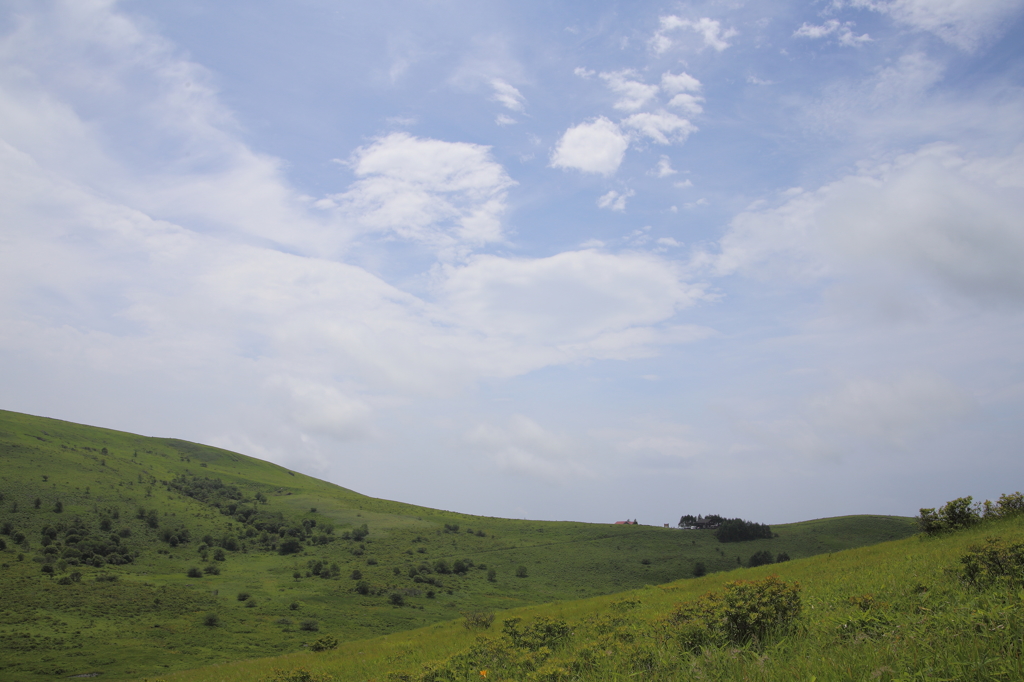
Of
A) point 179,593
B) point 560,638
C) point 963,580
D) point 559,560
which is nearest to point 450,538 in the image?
point 559,560

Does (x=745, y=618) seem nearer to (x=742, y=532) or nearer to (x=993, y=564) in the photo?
(x=993, y=564)

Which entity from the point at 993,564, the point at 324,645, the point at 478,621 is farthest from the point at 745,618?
the point at 324,645

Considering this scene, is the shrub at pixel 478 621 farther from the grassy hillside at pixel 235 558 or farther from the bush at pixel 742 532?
the bush at pixel 742 532

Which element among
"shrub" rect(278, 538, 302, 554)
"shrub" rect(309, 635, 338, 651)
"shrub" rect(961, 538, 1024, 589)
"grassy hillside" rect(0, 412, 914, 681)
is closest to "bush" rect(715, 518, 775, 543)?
"grassy hillside" rect(0, 412, 914, 681)

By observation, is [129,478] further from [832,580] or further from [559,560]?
[832,580]

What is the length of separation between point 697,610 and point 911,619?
166 inches

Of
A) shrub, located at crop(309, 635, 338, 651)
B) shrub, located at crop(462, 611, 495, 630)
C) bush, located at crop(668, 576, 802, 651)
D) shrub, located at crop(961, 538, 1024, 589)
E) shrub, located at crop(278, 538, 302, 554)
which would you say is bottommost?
shrub, located at crop(278, 538, 302, 554)

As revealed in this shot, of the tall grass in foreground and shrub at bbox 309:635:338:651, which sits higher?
the tall grass in foreground

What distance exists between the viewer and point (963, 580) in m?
10.2

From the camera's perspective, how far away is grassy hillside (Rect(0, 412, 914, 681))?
4794 centimetres

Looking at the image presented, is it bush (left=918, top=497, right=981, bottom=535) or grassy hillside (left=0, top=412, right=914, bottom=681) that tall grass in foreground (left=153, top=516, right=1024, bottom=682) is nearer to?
bush (left=918, top=497, right=981, bottom=535)

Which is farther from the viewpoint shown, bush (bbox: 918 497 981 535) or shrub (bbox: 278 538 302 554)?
shrub (bbox: 278 538 302 554)

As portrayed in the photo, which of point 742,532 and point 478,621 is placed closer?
point 478,621

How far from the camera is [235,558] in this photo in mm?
81188
